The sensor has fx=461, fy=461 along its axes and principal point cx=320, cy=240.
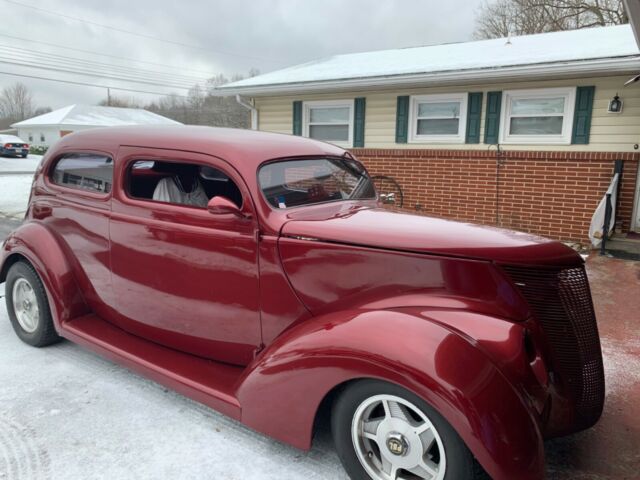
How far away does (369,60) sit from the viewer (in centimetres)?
1077

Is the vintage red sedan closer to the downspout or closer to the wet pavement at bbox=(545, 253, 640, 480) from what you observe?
the wet pavement at bbox=(545, 253, 640, 480)

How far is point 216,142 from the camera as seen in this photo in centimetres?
279

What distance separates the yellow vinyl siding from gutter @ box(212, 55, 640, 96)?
23 centimetres

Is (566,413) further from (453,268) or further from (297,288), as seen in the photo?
(297,288)

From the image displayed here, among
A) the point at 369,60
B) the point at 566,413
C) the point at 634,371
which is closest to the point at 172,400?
the point at 566,413

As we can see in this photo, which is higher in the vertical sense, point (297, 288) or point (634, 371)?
point (297, 288)

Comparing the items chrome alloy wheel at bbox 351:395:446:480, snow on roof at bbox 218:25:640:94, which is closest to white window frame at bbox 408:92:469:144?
snow on roof at bbox 218:25:640:94

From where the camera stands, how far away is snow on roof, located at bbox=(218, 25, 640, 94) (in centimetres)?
729

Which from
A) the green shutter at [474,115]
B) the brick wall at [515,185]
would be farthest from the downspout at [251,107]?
the green shutter at [474,115]

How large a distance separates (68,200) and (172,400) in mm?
1679

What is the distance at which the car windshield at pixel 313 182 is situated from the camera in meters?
2.73

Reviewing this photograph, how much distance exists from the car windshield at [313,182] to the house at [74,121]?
3740cm

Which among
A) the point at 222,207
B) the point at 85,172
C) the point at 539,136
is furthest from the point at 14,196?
the point at 539,136

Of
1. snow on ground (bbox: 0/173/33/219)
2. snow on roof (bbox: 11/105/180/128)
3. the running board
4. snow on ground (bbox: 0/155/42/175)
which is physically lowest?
the running board
